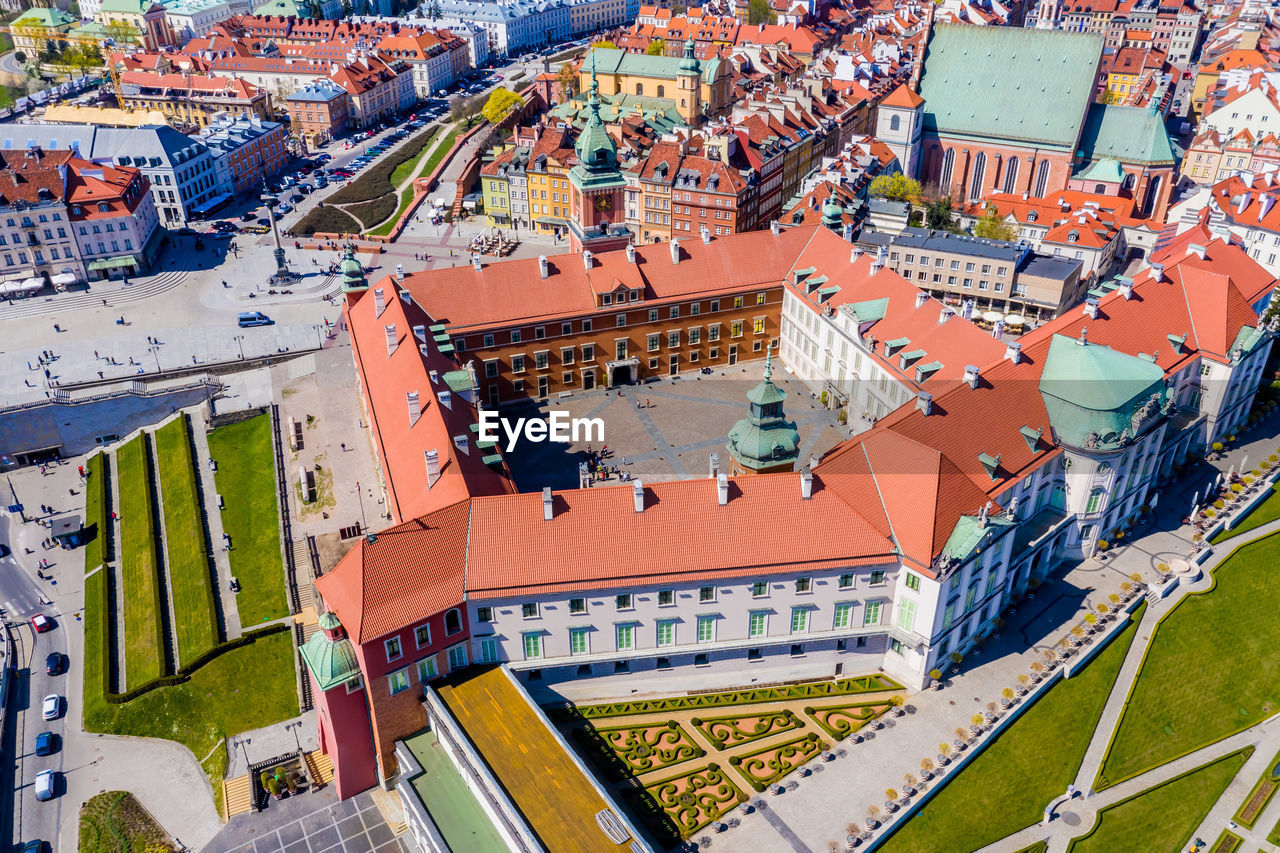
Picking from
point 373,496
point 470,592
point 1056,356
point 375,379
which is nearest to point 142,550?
point 373,496

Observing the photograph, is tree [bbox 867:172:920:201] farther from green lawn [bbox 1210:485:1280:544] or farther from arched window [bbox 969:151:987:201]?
green lawn [bbox 1210:485:1280:544]

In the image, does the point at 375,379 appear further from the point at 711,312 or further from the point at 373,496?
the point at 711,312

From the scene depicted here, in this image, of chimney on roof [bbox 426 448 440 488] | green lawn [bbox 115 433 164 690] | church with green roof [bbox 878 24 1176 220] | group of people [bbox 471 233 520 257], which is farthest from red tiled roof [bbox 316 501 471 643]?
church with green roof [bbox 878 24 1176 220]

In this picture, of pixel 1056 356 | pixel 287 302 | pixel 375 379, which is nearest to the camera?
pixel 1056 356

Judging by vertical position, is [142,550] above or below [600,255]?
below

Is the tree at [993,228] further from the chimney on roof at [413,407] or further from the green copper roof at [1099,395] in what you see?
the chimney on roof at [413,407]

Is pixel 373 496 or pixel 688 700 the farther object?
pixel 373 496

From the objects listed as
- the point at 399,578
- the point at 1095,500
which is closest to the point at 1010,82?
the point at 1095,500
